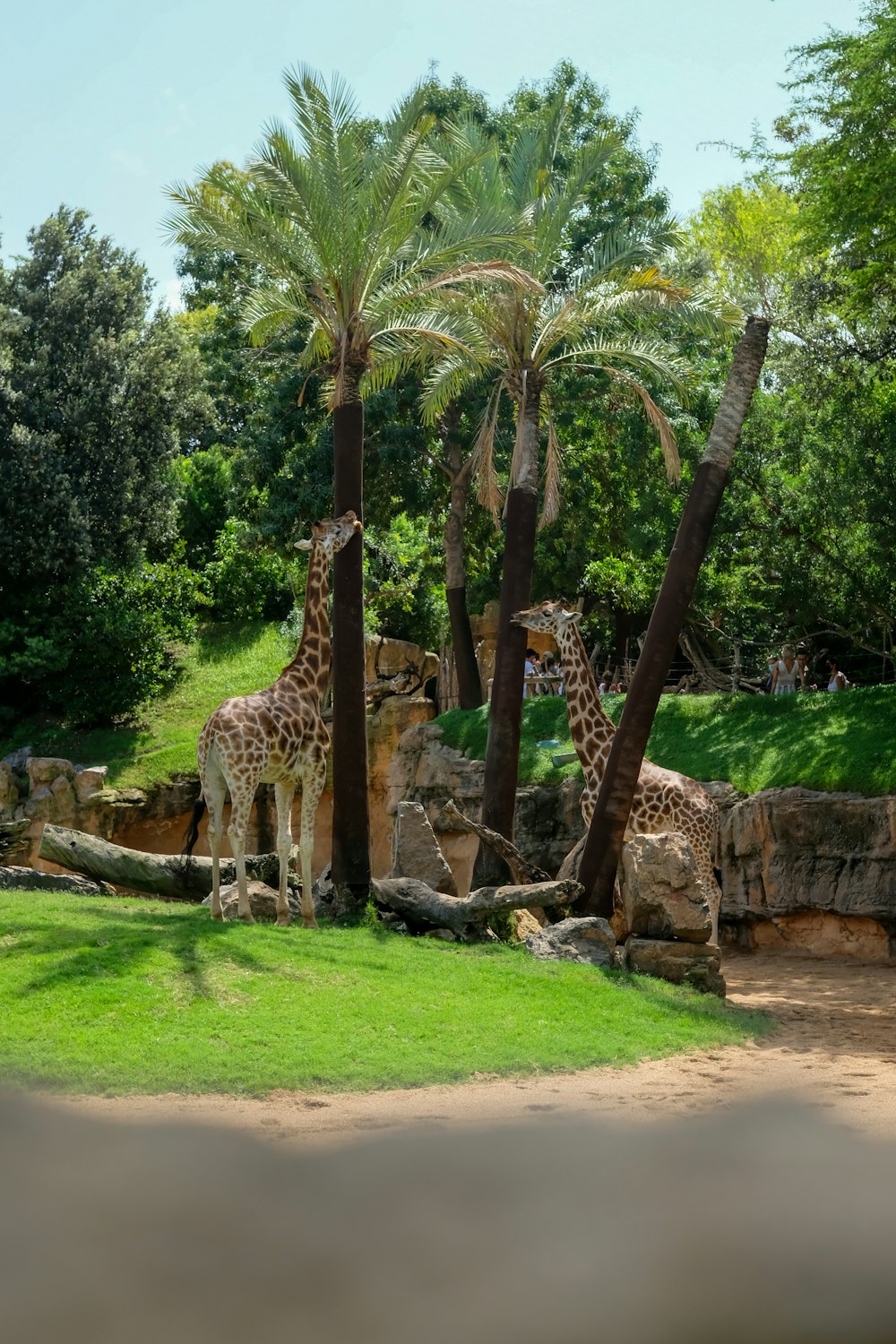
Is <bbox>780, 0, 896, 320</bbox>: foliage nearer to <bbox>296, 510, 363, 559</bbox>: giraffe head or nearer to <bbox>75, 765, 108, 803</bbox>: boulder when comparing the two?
<bbox>296, 510, 363, 559</bbox>: giraffe head

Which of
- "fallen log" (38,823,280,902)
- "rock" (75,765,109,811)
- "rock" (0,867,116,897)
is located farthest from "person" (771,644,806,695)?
"rock" (0,867,116,897)

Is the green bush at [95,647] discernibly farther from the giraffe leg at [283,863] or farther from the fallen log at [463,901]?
the giraffe leg at [283,863]

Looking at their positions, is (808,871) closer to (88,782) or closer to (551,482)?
(551,482)

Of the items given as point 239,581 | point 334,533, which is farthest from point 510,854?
point 239,581

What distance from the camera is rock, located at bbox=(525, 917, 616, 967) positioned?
15.2m

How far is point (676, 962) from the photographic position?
15.4 meters

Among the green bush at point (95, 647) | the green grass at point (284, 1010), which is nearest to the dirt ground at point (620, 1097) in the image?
the green grass at point (284, 1010)

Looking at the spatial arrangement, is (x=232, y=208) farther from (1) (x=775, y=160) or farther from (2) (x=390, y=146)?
(1) (x=775, y=160)

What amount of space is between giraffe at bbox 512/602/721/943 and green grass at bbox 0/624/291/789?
14593 mm

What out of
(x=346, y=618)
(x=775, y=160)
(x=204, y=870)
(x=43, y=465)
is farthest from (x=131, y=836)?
(x=775, y=160)

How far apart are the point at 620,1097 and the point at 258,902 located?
7.70 metres

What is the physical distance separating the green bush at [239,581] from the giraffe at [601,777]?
22468 mm

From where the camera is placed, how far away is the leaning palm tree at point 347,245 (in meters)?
17.5

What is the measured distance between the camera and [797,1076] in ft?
36.1
